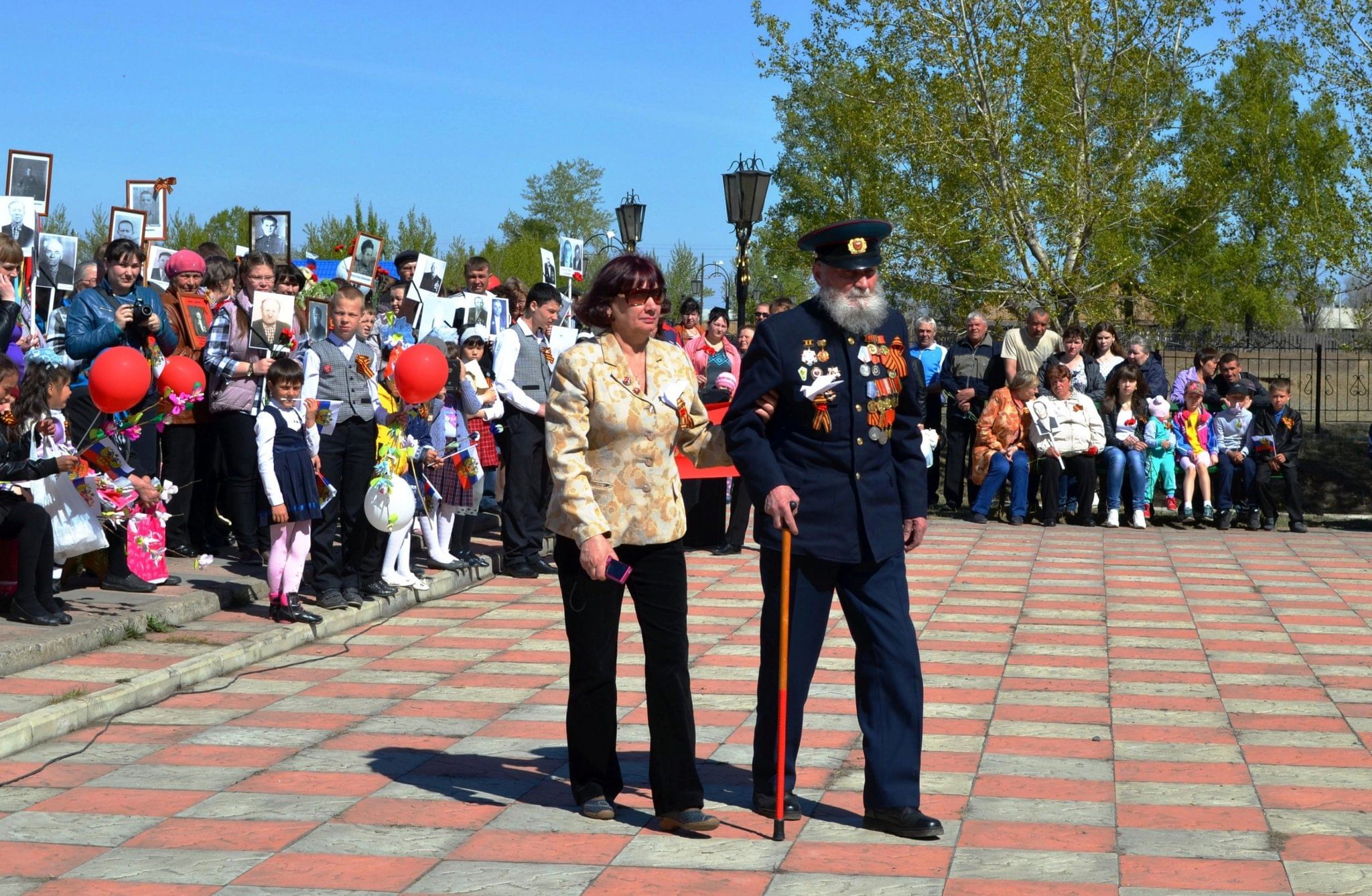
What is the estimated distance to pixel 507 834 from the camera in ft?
16.3

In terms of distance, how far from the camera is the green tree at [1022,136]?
2117 cm

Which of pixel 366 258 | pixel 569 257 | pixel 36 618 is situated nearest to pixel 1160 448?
pixel 569 257

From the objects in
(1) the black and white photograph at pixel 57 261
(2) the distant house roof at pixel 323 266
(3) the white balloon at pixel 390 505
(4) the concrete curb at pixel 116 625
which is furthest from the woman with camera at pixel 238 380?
(2) the distant house roof at pixel 323 266

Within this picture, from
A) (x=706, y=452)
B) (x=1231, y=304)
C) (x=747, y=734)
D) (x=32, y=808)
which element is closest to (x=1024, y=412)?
(x=747, y=734)

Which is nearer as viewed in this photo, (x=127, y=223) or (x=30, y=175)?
(x=30, y=175)

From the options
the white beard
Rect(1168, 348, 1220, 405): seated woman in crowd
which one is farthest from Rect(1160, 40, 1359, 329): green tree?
the white beard

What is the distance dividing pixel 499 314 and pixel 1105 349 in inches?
266

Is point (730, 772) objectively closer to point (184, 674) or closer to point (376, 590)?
point (184, 674)

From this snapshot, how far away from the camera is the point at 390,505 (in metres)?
8.79

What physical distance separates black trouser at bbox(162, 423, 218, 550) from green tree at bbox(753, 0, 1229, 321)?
1273cm

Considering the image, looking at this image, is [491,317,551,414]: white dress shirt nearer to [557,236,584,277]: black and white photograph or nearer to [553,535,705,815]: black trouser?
[557,236,584,277]: black and white photograph

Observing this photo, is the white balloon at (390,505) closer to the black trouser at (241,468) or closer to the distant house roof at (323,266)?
the black trouser at (241,468)

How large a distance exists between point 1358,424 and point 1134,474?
10289 millimetres

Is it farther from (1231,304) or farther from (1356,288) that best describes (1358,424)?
(1231,304)
